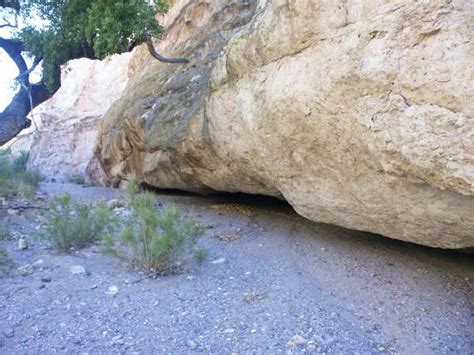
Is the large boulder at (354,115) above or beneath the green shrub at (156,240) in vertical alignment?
above

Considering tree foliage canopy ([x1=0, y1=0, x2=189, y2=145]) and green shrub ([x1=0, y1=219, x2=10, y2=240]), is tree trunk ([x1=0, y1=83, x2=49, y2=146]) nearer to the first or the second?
tree foliage canopy ([x1=0, y1=0, x2=189, y2=145])

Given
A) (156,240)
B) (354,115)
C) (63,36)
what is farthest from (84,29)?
(354,115)

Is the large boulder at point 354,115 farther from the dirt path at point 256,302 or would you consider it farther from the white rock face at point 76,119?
the white rock face at point 76,119

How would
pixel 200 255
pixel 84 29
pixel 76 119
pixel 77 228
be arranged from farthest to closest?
pixel 76 119, pixel 84 29, pixel 77 228, pixel 200 255

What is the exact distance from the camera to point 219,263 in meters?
4.38

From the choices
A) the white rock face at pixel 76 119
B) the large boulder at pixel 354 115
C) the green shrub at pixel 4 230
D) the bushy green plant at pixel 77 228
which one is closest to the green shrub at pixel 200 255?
the large boulder at pixel 354 115

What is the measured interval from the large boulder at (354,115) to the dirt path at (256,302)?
0.47 m

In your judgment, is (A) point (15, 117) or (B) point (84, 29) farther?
(A) point (15, 117)

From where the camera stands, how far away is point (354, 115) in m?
3.34

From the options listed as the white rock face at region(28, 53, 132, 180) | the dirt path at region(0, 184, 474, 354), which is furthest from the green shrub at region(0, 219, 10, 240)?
the white rock face at region(28, 53, 132, 180)

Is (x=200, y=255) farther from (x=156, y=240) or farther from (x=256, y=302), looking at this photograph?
(x=256, y=302)

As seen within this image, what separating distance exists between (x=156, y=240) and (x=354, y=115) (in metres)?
1.92

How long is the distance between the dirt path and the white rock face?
17.1 m

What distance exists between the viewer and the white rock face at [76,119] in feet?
69.6
